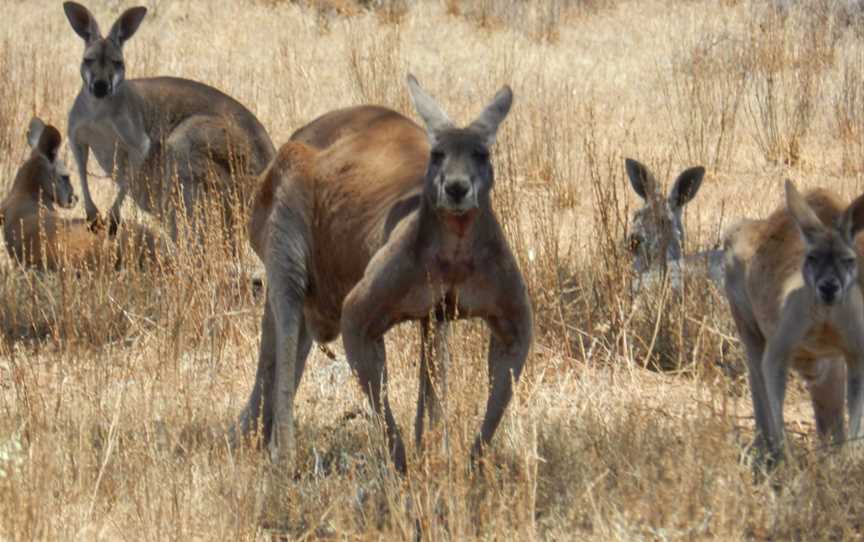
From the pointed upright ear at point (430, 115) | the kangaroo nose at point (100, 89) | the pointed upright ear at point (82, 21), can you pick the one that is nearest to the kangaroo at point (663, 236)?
the pointed upright ear at point (430, 115)

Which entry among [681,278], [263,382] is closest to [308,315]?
[263,382]

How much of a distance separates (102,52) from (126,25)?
0.40m

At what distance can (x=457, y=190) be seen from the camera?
4.39 metres

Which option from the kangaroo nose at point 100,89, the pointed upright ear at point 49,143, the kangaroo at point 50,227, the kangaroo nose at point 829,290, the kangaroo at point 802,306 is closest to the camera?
the kangaroo nose at point 829,290

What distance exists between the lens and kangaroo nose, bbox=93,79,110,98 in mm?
9469

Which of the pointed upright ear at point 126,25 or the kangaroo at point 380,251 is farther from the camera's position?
the pointed upright ear at point 126,25

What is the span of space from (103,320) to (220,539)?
284 centimetres

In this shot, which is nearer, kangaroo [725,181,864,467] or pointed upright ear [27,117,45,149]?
kangaroo [725,181,864,467]

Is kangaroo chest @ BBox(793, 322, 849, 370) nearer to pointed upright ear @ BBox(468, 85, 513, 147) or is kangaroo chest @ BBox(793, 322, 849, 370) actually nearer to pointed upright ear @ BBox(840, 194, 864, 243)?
pointed upright ear @ BBox(840, 194, 864, 243)

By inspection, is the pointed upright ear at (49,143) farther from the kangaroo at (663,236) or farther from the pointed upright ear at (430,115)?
the pointed upright ear at (430,115)

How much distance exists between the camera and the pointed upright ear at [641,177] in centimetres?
756

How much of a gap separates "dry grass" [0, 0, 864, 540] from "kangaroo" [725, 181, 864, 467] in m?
0.23

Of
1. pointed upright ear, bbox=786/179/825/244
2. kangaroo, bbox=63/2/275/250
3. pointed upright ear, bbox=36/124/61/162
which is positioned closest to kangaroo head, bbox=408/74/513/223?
pointed upright ear, bbox=786/179/825/244

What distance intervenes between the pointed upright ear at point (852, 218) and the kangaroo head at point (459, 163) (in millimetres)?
1347
